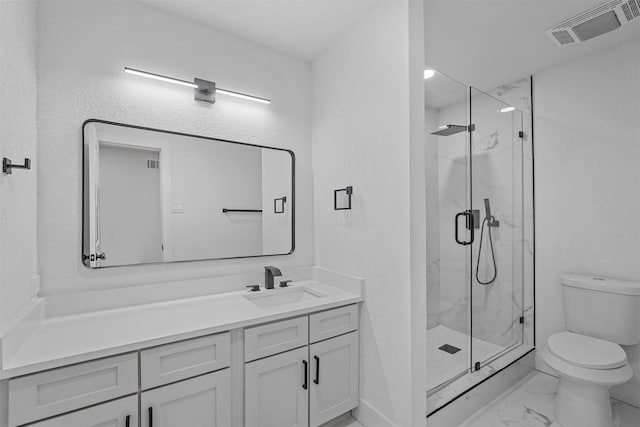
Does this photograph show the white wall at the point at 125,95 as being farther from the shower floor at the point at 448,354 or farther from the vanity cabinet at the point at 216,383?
the shower floor at the point at 448,354

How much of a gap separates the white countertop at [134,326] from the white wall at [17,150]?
0.16 m

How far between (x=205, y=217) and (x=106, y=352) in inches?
36.3

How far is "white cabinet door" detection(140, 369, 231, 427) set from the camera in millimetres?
1235

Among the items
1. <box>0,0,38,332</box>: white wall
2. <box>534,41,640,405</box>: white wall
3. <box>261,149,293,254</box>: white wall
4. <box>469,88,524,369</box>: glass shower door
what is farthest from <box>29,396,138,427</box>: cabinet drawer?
<box>534,41,640,405</box>: white wall

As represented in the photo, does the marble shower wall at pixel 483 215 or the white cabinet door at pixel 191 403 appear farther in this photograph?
the marble shower wall at pixel 483 215

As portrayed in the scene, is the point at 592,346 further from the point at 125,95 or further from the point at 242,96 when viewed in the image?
the point at 125,95

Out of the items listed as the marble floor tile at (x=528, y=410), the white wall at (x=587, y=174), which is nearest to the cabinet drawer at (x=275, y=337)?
the marble floor tile at (x=528, y=410)

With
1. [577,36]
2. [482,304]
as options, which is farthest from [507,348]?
[577,36]

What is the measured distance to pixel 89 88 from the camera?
5.18ft

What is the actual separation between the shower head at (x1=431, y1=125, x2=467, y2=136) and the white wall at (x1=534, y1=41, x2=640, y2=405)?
88 centimetres

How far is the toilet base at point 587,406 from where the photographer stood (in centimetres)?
174

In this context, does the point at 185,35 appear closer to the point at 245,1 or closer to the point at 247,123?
the point at 245,1

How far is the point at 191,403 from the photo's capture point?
132cm

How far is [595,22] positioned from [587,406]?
226cm
